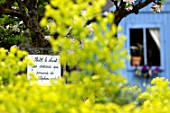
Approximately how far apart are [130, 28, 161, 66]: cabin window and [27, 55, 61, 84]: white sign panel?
11776 mm

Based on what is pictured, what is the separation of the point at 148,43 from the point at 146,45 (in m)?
0.11

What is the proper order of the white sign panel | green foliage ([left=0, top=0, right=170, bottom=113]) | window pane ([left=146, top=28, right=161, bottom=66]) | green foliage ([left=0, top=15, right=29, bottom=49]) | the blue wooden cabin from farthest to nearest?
window pane ([left=146, top=28, right=161, bottom=66]) < the blue wooden cabin < green foliage ([left=0, top=15, right=29, bottom=49]) < the white sign panel < green foliage ([left=0, top=0, right=170, bottom=113])

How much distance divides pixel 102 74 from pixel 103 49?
222 mm

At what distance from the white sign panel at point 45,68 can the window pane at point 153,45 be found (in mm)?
12013

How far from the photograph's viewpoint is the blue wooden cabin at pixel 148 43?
56.5ft

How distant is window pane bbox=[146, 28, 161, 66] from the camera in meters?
17.6

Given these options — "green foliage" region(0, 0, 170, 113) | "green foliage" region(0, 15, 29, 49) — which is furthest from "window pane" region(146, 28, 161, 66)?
"green foliage" region(0, 0, 170, 113)

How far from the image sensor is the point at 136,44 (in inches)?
692

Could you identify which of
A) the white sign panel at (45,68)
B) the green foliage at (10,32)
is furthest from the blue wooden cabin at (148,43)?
the white sign panel at (45,68)

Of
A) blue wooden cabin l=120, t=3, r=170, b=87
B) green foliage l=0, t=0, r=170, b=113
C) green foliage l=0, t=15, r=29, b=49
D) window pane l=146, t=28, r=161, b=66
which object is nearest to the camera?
green foliage l=0, t=0, r=170, b=113

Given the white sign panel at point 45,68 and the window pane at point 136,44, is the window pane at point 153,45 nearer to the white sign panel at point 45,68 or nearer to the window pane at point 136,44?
the window pane at point 136,44

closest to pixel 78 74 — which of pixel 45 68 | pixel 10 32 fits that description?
pixel 45 68

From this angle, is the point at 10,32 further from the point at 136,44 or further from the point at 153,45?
the point at 153,45

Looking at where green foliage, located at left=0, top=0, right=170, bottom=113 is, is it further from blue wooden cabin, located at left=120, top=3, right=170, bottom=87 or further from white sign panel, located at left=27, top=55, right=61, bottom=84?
blue wooden cabin, located at left=120, top=3, right=170, bottom=87
